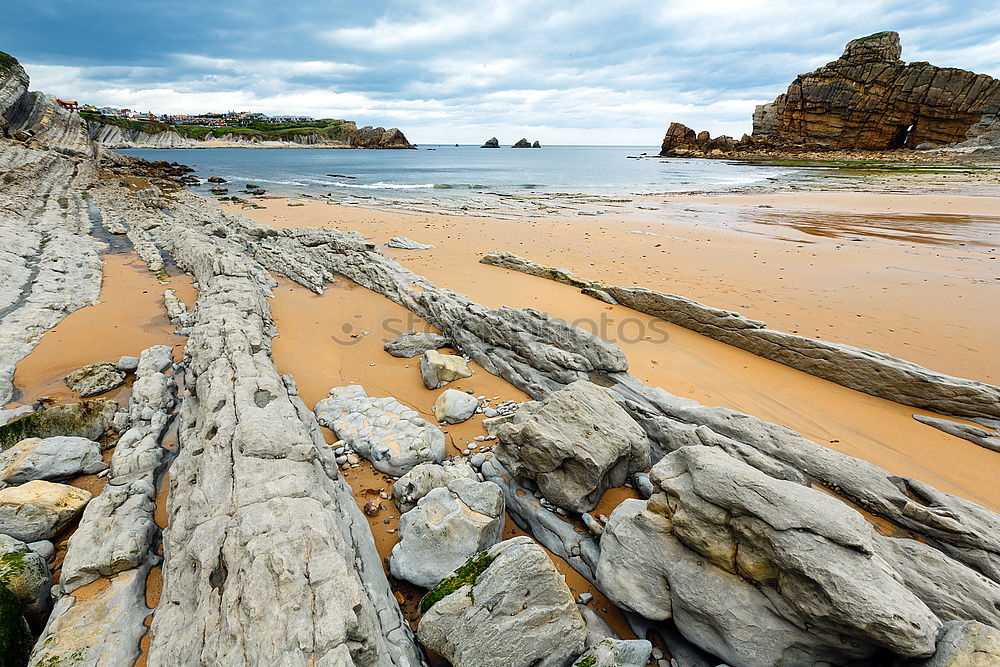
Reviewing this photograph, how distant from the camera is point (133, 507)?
450 centimetres

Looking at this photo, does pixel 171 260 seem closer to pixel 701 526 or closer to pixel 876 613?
pixel 701 526

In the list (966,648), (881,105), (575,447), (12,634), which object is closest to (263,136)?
(881,105)

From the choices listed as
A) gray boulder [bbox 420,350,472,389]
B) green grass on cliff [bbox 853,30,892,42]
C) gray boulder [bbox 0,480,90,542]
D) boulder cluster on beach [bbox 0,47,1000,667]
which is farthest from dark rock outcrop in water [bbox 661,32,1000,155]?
gray boulder [bbox 0,480,90,542]

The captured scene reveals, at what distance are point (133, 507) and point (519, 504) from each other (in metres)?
4.04

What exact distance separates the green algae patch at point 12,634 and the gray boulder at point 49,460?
2144mm

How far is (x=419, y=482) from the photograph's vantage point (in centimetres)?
480

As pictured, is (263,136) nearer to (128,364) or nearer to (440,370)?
(128,364)

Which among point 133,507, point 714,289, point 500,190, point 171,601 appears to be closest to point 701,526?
point 171,601

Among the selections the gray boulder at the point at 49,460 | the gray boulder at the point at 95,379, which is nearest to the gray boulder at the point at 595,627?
the gray boulder at the point at 49,460

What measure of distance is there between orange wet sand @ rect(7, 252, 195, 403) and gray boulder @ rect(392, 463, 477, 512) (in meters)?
5.71

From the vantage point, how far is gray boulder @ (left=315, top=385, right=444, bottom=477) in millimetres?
5426

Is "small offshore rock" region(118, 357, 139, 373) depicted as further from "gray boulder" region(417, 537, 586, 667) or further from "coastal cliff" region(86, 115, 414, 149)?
"coastal cliff" region(86, 115, 414, 149)

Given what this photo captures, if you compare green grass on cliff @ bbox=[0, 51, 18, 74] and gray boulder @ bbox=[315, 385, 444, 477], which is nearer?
gray boulder @ bbox=[315, 385, 444, 477]

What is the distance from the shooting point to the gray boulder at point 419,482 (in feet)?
15.5
